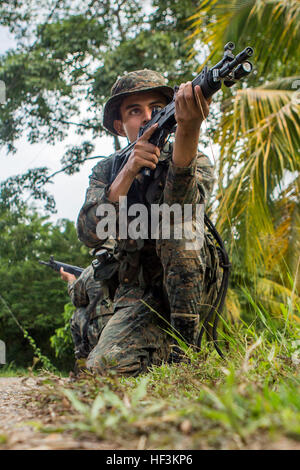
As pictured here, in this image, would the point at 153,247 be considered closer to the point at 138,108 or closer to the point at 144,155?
the point at 144,155

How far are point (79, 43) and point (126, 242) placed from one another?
7.44m

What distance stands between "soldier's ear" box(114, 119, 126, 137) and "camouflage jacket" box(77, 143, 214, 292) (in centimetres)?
50

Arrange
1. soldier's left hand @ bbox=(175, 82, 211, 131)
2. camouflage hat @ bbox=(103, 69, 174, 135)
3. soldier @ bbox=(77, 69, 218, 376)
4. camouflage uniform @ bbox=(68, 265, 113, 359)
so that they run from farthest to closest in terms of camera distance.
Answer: camouflage uniform @ bbox=(68, 265, 113, 359)
camouflage hat @ bbox=(103, 69, 174, 135)
soldier @ bbox=(77, 69, 218, 376)
soldier's left hand @ bbox=(175, 82, 211, 131)

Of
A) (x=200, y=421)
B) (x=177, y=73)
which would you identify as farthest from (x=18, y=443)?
(x=177, y=73)

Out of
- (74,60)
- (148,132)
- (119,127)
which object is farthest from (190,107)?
(74,60)

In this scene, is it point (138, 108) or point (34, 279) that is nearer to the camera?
point (138, 108)

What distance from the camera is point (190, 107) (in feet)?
7.10

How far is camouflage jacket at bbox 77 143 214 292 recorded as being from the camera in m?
2.66

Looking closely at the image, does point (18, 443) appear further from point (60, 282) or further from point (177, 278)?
point (60, 282)

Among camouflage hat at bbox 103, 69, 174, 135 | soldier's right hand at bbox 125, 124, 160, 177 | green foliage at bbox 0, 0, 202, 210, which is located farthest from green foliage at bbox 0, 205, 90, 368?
soldier's right hand at bbox 125, 124, 160, 177

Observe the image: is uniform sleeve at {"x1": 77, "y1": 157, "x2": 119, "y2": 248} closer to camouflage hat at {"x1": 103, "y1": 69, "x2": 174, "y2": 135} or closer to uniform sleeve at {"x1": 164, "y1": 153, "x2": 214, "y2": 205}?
uniform sleeve at {"x1": 164, "y1": 153, "x2": 214, "y2": 205}

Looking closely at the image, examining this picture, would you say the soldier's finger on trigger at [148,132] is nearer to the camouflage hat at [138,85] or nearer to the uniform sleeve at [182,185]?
the uniform sleeve at [182,185]

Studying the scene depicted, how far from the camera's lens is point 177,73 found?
27.6ft

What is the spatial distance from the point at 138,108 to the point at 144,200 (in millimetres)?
693
